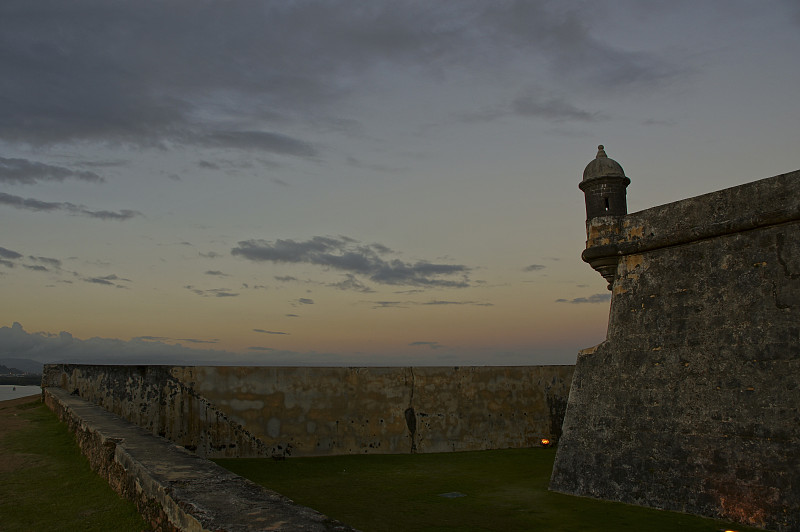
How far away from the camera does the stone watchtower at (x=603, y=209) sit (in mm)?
7891

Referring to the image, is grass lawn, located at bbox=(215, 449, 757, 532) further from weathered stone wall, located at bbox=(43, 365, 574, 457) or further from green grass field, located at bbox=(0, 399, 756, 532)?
weathered stone wall, located at bbox=(43, 365, 574, 457)

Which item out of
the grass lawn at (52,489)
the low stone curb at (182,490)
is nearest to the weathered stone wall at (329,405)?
the grass lawn at (52,489)

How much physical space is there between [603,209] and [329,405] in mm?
5661

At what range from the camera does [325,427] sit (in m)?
10.0

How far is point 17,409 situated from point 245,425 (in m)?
4.08

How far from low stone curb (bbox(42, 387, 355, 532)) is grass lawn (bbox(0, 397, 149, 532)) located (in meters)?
0.12

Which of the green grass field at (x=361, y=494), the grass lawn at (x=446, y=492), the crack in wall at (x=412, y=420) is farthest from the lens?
the crack in wall at (x=412, y=420)

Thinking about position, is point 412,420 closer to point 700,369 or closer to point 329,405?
point 329,405

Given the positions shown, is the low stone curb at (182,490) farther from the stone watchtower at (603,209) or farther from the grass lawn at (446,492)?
the stone watchtower at (603,209)

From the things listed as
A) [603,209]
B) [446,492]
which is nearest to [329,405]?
[446,492]

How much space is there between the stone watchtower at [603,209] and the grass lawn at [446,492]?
3.18 meters

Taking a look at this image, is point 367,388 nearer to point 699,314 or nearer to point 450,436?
point 450,436

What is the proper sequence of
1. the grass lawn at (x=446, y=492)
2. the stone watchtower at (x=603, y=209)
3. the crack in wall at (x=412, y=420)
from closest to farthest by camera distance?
the grass lawn at (x=446, y=492) < the stone watchtower at (x=603, y=209) < the crack in wall at (x=412, y=420)

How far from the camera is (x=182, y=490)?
11.1 ft
